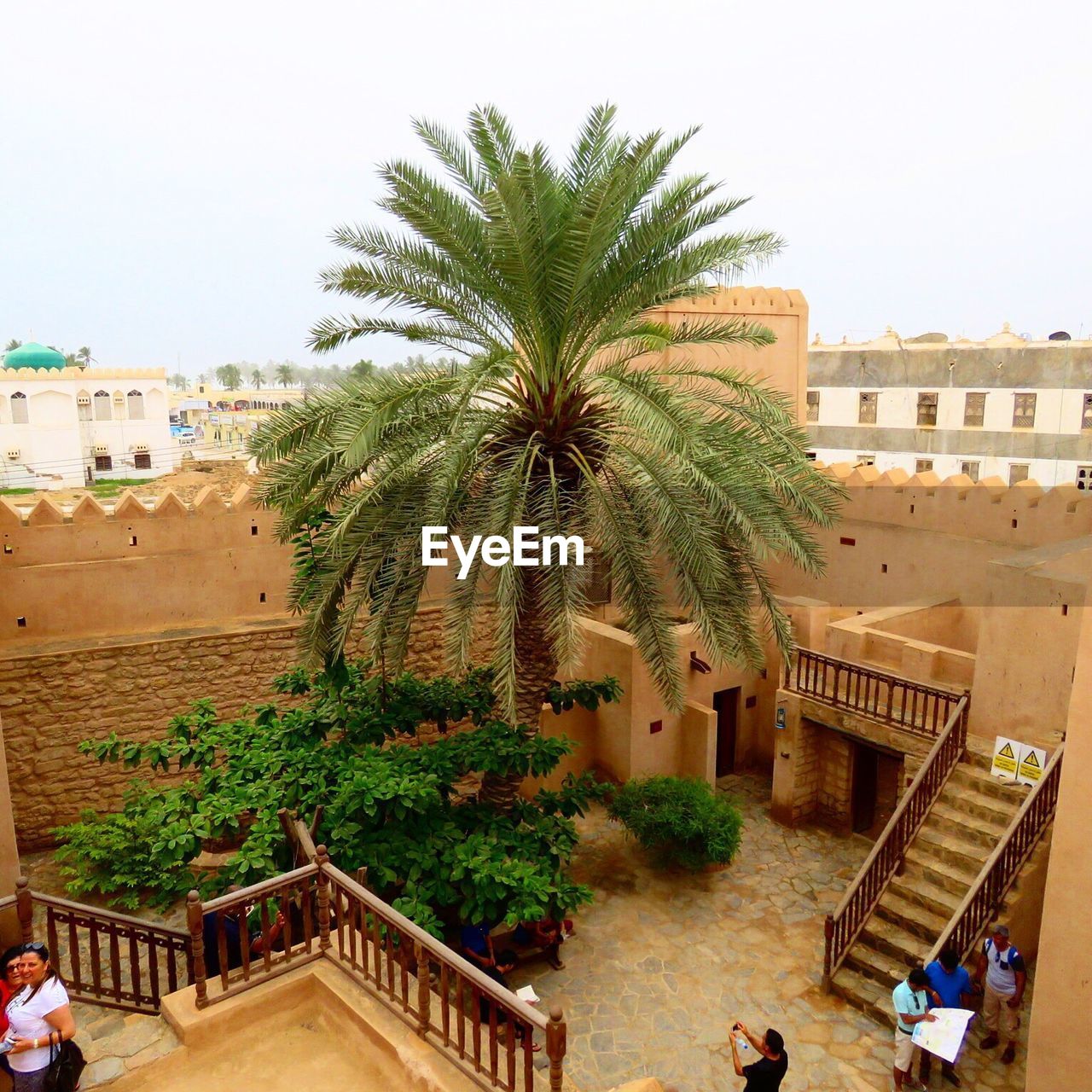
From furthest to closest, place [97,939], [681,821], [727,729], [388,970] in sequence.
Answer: [727,729], [681,821], [97,939], [388,970]

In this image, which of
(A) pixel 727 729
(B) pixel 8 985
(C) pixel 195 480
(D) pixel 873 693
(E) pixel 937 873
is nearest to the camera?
(B) pixel 8 985

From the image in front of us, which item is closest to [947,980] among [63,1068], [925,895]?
[925,895]

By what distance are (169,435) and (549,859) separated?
22.5m

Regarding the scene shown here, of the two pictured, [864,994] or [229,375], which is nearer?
[864,994]

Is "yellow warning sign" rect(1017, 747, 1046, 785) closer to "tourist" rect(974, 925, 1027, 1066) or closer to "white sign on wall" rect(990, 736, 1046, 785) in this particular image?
"white sign on wall" rect(990, 736, 1046, 785)

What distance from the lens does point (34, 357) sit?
2753cm

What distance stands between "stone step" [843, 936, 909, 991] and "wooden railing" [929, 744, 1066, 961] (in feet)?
1.74

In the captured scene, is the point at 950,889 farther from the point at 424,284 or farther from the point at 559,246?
the point at 424,284

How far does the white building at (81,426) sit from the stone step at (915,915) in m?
19.1

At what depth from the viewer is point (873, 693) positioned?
10172mm

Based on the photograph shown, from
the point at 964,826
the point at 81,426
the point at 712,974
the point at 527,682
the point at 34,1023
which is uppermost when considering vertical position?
the point at 81,426

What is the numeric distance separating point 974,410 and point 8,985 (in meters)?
23.0

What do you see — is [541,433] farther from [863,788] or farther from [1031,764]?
[863,788]

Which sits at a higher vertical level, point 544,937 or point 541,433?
point 541,433
